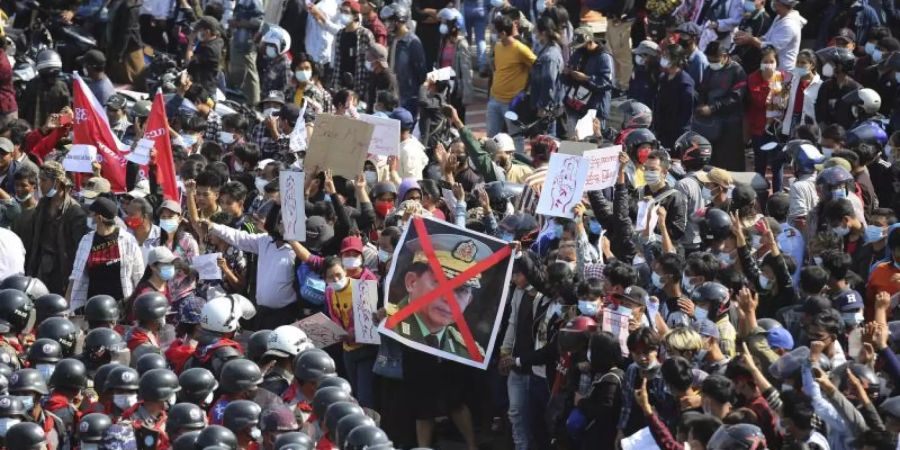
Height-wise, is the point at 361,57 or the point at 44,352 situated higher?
the point at 44,352

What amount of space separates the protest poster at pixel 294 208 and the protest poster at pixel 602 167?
2.01 metres

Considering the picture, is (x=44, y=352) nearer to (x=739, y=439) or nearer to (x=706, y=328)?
(x=706, y=328)

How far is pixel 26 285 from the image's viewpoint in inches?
516

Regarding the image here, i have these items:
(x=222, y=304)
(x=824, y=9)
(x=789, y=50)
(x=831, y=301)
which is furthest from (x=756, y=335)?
(x=824, y=9)

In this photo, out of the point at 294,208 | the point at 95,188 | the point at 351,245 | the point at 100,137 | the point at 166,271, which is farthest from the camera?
the point at 100,137

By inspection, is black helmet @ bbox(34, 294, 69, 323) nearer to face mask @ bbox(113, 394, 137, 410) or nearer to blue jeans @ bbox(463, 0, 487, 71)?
face mask @ bbox(113, 394, 137, 410)

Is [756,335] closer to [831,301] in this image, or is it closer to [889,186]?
[831,301]

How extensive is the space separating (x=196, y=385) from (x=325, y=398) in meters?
0.95

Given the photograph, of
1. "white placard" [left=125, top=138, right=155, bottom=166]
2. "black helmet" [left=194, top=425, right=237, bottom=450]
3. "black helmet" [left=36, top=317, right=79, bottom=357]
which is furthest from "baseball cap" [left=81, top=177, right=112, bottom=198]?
"black helmet" [left=194, top=425, right=237, bottom=450]

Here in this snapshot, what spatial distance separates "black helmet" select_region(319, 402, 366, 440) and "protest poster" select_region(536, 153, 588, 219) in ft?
10.2

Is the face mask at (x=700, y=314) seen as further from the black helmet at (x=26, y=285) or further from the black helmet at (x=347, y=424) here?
the black helmet at (x=26, y=285)

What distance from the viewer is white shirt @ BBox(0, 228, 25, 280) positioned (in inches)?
545

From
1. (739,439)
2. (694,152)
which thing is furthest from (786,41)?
(739,439)

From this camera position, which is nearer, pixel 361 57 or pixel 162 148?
pixel 162 148
